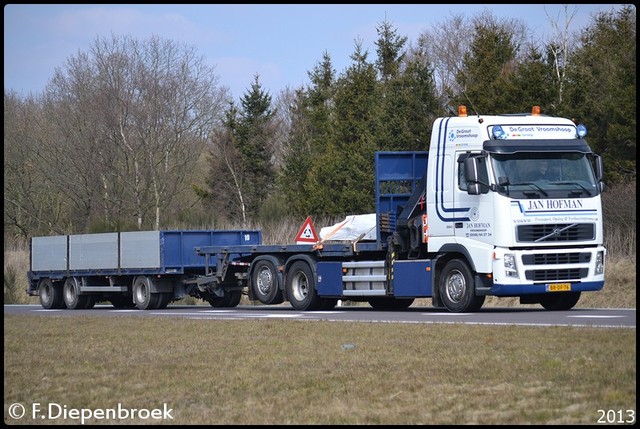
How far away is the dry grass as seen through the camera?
976 centimetres

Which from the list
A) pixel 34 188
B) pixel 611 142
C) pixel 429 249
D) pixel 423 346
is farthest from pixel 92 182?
pixel 423 346

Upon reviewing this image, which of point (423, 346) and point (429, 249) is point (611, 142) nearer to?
point (429, 249)

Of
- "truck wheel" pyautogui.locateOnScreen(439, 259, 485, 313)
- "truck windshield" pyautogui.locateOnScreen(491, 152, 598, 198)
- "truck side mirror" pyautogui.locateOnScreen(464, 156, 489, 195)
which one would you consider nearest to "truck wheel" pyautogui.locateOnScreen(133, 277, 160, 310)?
"truck wheel" pyautogui.locateOnScreen(439, 259, 485, 313)

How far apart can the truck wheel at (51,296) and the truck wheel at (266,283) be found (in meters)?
7.82

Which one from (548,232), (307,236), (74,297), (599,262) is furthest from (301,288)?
(74,297)

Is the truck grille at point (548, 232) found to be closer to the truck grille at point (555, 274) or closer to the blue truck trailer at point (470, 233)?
the blue truck trailer at point (470, 233)

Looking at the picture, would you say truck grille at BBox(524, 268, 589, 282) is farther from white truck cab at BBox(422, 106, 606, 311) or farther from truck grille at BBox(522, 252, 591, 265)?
truck grille at BBox(522, 252, 591, 265)

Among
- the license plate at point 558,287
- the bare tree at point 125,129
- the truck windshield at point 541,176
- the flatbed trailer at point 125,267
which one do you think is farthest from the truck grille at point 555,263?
the bare tree at point 125,129

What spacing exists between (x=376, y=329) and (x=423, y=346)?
311 centimetres

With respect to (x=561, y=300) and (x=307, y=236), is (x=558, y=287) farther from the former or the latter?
(x=307, y=236)

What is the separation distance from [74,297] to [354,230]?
9.99 metres

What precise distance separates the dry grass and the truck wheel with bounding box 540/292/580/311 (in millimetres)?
6112

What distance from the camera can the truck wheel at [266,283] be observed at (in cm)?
2644

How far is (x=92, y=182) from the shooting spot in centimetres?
5934
